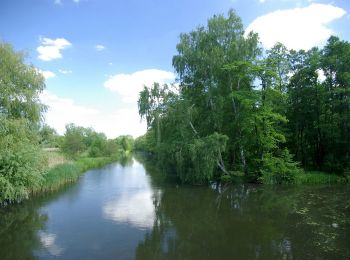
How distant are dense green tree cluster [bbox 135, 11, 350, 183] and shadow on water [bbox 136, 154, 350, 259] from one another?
3.98m

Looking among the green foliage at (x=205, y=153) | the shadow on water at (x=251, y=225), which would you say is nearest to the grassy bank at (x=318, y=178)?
the shadow on water at (x=251, y=225)

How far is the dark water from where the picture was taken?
1027cm

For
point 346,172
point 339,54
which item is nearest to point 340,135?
point 346,172

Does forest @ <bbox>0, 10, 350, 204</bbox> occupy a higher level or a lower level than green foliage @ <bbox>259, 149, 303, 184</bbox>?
higher

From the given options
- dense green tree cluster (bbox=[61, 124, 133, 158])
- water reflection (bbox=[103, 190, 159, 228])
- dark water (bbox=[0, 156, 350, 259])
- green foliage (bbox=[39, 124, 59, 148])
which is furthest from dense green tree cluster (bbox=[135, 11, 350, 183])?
dense green tree cluster (bbox=[61, 124, 133, 158])

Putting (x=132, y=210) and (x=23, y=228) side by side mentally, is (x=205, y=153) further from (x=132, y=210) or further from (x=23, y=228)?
(x=23, y=228)

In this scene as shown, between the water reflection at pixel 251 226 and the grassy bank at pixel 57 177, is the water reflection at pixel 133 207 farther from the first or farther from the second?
the grassy bank at pixel 57 177

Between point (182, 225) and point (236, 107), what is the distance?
1538cm

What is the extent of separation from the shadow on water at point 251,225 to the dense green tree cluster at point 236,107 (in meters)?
3.98

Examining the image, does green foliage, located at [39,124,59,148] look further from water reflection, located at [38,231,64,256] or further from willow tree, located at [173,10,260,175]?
willow tree, located at [173,10,260,175]

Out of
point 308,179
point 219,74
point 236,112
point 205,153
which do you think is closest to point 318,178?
point 308,179

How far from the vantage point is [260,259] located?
947 centimetres

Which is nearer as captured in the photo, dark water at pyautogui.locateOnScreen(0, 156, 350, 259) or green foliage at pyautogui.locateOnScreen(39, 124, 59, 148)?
dark water at pyautogui.locateOnScreen(0, 156, 350, 259)

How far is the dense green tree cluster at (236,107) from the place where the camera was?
79.4 ft
